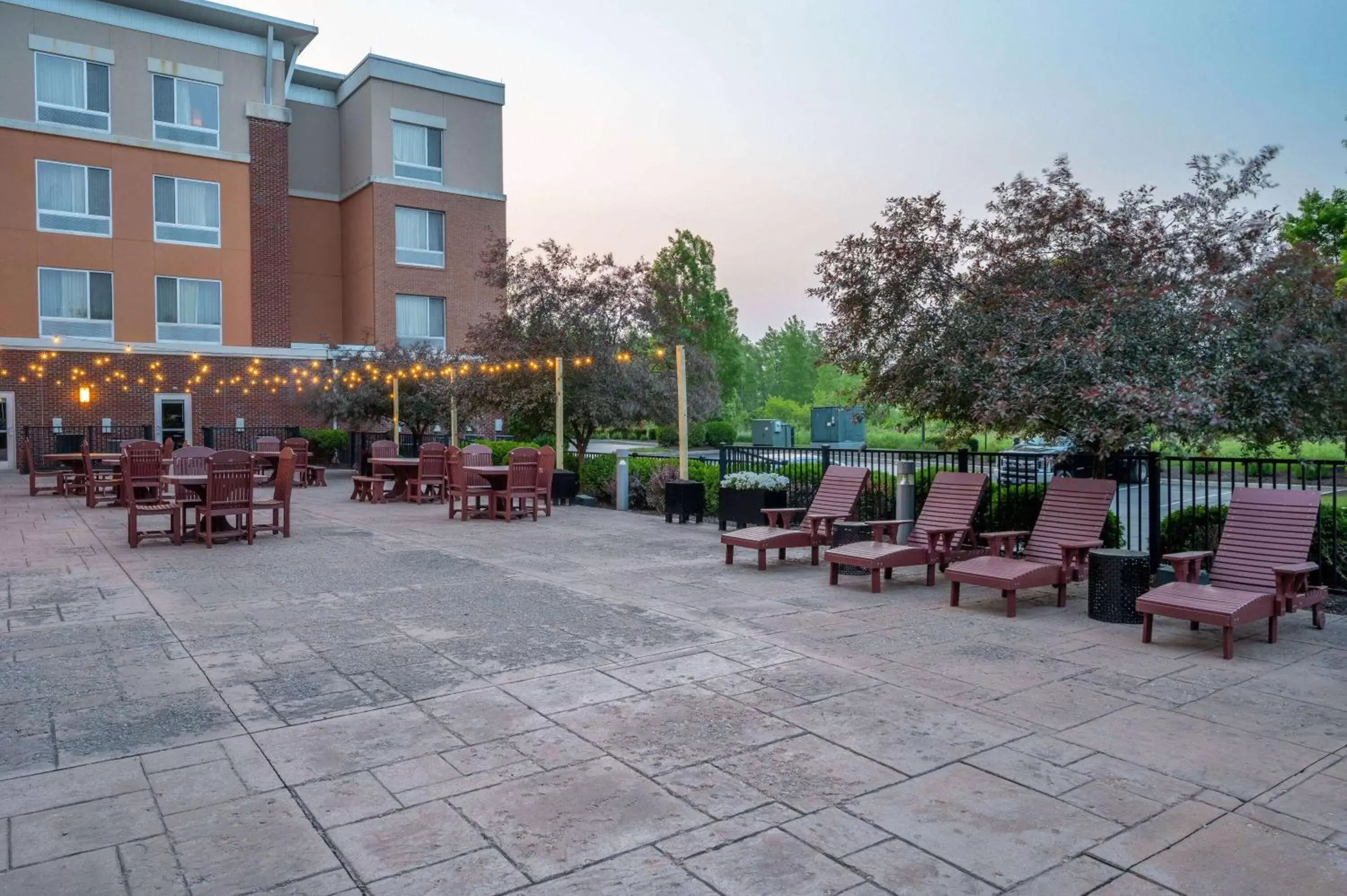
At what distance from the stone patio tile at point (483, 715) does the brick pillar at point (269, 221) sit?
30.4 meters

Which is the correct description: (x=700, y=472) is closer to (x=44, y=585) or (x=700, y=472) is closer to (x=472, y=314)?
(x=44, y=585)

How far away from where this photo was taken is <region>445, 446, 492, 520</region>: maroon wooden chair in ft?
48.7

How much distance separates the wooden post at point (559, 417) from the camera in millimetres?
17141

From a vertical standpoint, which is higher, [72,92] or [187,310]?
[72,92]

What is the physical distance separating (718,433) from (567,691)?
42.8 metres

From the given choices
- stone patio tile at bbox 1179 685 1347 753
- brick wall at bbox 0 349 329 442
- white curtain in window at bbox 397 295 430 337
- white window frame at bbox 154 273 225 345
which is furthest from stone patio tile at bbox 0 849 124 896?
white curtain in window at bbox 397 295 430 337

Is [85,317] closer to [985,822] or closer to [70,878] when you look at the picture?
[70,878]

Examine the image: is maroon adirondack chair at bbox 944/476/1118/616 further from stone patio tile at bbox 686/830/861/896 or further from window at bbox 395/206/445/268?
window at bbox 395/206/445/268

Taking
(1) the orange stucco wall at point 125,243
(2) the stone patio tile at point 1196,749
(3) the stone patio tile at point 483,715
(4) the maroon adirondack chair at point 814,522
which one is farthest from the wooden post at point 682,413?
(1) the orange stucco wall at point 125,243

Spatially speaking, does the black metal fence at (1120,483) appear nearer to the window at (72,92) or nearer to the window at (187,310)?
the window at (187,310)

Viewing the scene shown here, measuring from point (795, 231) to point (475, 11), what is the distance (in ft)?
64.1

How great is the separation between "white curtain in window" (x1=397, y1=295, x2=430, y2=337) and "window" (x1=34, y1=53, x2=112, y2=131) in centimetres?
1061

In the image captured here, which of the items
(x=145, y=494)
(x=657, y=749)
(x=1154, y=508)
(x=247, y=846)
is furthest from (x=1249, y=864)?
(x=145, y=494)

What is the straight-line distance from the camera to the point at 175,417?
30703 mm
